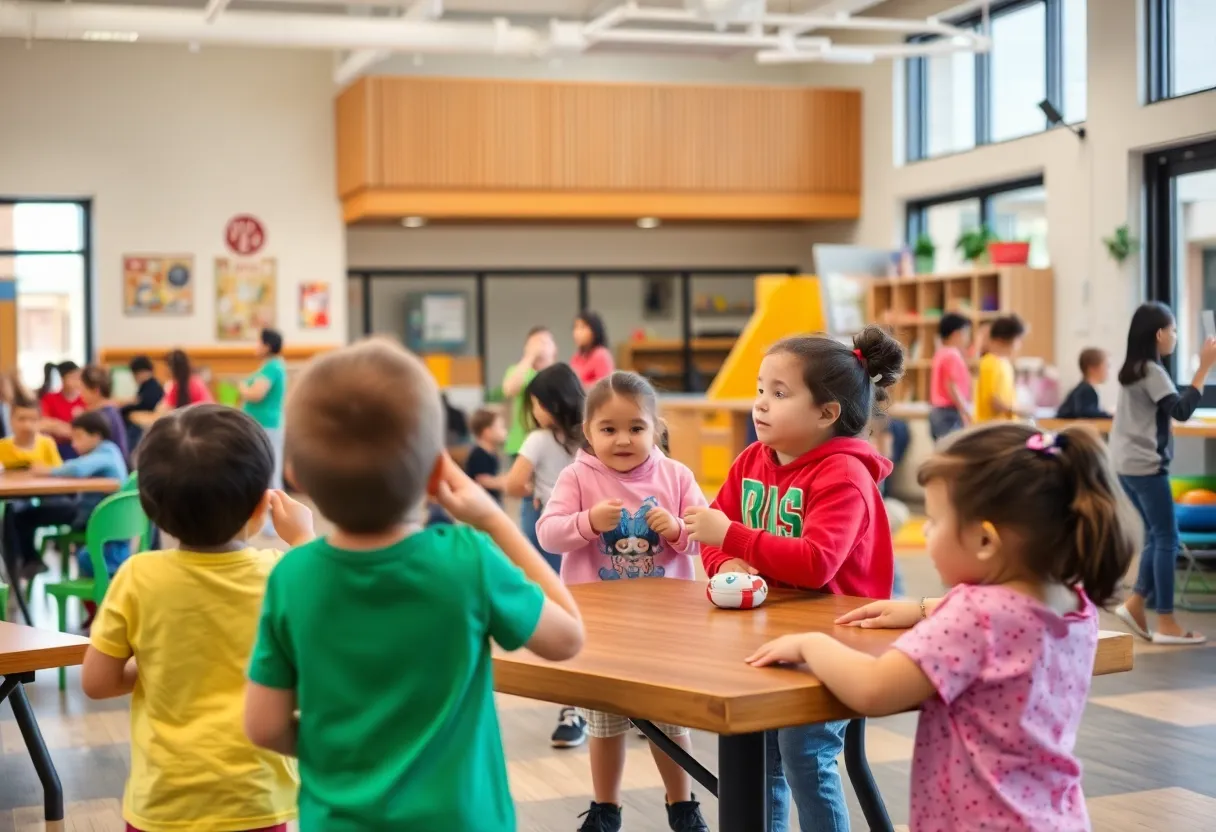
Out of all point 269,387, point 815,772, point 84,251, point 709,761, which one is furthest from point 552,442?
point 84,251

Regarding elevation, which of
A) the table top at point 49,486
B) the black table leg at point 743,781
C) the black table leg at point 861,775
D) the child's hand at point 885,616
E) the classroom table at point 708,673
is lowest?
the black table leg at point 861,775

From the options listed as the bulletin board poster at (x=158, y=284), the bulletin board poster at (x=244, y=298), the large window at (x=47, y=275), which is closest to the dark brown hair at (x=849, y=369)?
the bulletin board poster at (x=244, y=298)

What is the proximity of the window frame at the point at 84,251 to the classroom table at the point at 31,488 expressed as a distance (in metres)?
7.32

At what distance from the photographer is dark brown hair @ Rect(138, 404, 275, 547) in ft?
6.40

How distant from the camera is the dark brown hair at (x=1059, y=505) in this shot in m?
1.65

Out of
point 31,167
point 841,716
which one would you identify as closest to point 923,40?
point 31,167

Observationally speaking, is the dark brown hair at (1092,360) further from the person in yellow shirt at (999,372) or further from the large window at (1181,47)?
the large window at (1181,47)

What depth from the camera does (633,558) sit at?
120 inches

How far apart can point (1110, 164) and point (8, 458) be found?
7206mm

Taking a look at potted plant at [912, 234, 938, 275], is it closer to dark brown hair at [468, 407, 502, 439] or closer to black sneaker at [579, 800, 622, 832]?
dark brown hair at [468, 407, 502, 439]

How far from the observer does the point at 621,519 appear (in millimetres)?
3041

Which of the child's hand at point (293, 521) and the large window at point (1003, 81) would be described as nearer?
the child's hand at point (293, 521)

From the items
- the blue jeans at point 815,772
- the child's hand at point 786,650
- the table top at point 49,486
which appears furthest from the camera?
the table top at point 49,486

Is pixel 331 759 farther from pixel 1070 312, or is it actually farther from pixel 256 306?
pixel 256 306
